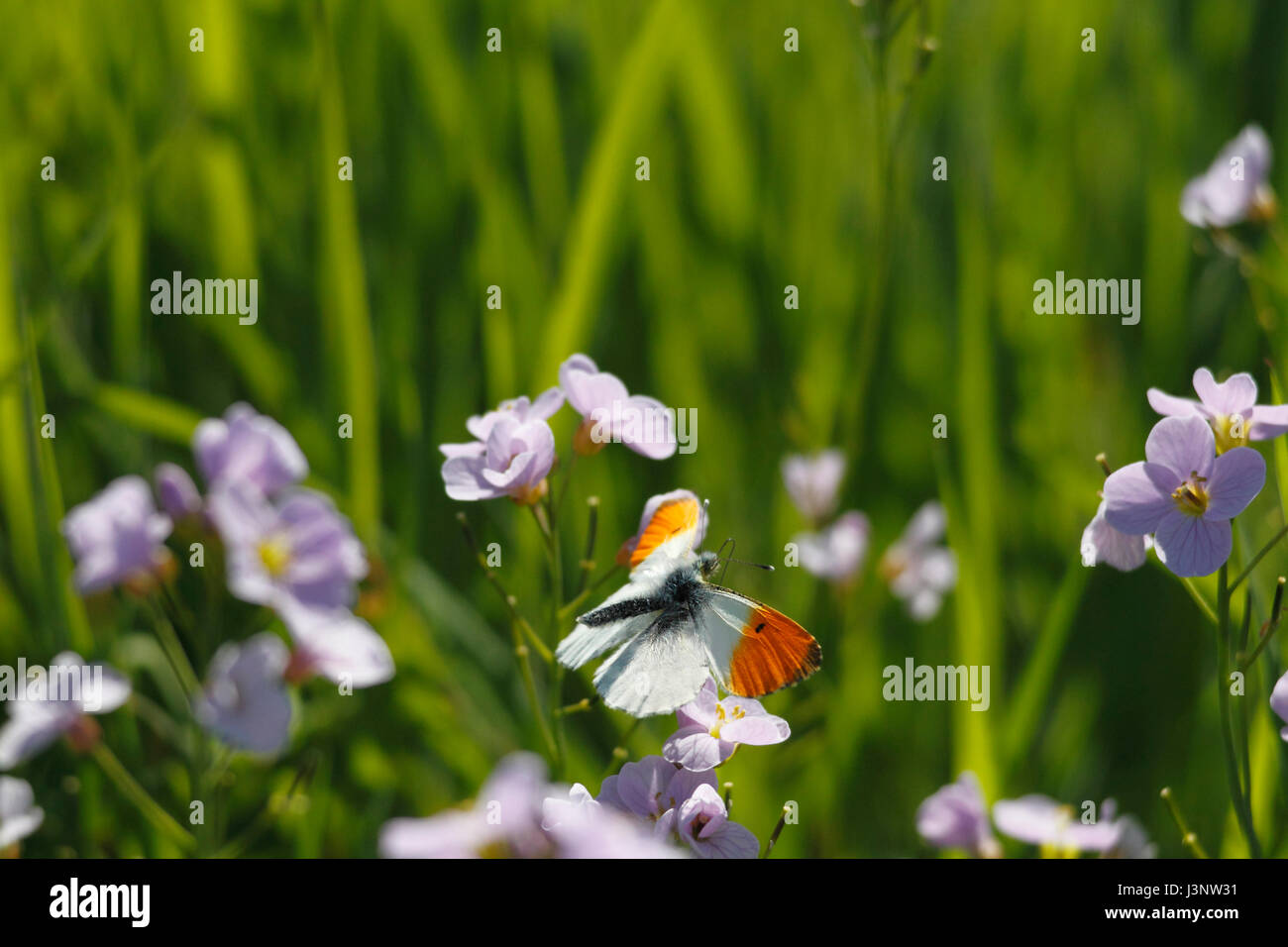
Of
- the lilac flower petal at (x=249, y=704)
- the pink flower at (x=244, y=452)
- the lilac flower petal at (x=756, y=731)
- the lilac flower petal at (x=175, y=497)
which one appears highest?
the pink flower at (x=244, y=452)

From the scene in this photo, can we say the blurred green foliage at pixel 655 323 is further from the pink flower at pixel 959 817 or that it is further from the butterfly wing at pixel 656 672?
the butterfly wing at pixel 656 672

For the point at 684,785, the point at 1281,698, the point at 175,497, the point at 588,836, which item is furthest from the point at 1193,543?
the point at 175,497

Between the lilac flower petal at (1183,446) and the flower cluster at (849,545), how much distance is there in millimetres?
706

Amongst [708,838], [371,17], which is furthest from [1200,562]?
[371,17]

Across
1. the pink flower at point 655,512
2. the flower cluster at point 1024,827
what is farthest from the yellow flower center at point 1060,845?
the pink flower at point 655,512

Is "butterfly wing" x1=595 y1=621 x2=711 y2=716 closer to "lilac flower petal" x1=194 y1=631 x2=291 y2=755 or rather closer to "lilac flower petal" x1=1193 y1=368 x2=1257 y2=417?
"lilac flower petal" x1=194 y1=631 x2=291 y2=755

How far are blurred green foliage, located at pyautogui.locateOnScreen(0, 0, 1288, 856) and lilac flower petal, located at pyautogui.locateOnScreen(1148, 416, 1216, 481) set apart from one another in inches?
22.7

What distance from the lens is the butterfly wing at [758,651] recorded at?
732 millimetres

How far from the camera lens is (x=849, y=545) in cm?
161

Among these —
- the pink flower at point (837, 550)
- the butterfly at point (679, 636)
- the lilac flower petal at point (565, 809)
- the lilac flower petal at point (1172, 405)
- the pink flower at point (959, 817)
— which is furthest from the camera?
the pink flower at point (837, 550)

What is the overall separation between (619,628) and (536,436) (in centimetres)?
17

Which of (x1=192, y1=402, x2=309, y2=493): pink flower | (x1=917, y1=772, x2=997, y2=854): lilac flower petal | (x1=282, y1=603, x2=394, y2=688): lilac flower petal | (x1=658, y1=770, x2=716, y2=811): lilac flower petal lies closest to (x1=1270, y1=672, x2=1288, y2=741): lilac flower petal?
(x1=917, y1=772, x2=997, y2=854): lilac flower petal

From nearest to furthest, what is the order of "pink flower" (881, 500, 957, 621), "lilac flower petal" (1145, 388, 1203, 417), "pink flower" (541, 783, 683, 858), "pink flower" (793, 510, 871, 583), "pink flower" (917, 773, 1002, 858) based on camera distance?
1. "pink flower" (541, 783, 683, 858)
2. "lilac flower petal" (1145, 388, 1203, 417)
3. "pink flower" (917, 773, 1002, 858)
4. "pink flower" (793, 510, 871, 583)
5. "pink flower" (881, 500, 957, 621)

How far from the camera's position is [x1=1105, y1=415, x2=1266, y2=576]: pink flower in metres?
0.76
